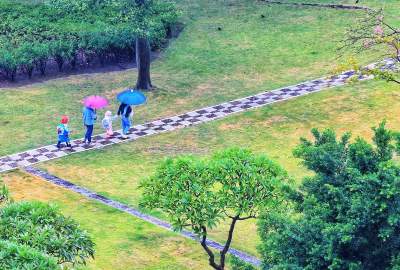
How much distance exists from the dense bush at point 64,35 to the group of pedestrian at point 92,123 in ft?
14.8

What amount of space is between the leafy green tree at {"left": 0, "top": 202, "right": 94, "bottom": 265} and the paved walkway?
224 inches

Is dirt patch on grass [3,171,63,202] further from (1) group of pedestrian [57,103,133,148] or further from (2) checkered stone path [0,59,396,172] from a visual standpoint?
(1) group of pedestrian [57,103,133,148]

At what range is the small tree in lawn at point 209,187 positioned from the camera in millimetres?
15594

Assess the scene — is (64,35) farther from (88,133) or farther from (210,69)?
(88,133)

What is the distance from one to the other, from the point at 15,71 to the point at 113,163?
8.71 meters

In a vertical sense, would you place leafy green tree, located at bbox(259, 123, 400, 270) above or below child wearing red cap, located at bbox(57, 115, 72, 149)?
above

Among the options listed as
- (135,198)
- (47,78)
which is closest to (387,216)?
(135,198)

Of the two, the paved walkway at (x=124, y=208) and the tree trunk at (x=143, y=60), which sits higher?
the tree trunk at (x=143, y=60)

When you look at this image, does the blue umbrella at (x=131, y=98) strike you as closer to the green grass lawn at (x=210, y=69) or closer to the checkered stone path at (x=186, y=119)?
the checkered stone path at (x=186, y=119)

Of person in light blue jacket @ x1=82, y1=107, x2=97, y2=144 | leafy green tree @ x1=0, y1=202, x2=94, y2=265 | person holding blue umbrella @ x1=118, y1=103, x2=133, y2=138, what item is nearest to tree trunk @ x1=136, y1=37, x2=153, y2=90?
person holding blue umbrella @ x1=118, y1=103, x2=133, y2=138

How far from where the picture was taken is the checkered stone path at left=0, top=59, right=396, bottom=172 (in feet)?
80.5

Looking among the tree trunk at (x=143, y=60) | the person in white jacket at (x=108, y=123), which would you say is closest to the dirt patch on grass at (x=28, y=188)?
the person in white jacket at (x=108, y=123)

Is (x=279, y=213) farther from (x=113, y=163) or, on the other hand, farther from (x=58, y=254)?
(x=113, y=163)

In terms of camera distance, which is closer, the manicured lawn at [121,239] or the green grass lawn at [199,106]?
the manicured lawn at [121,239]
